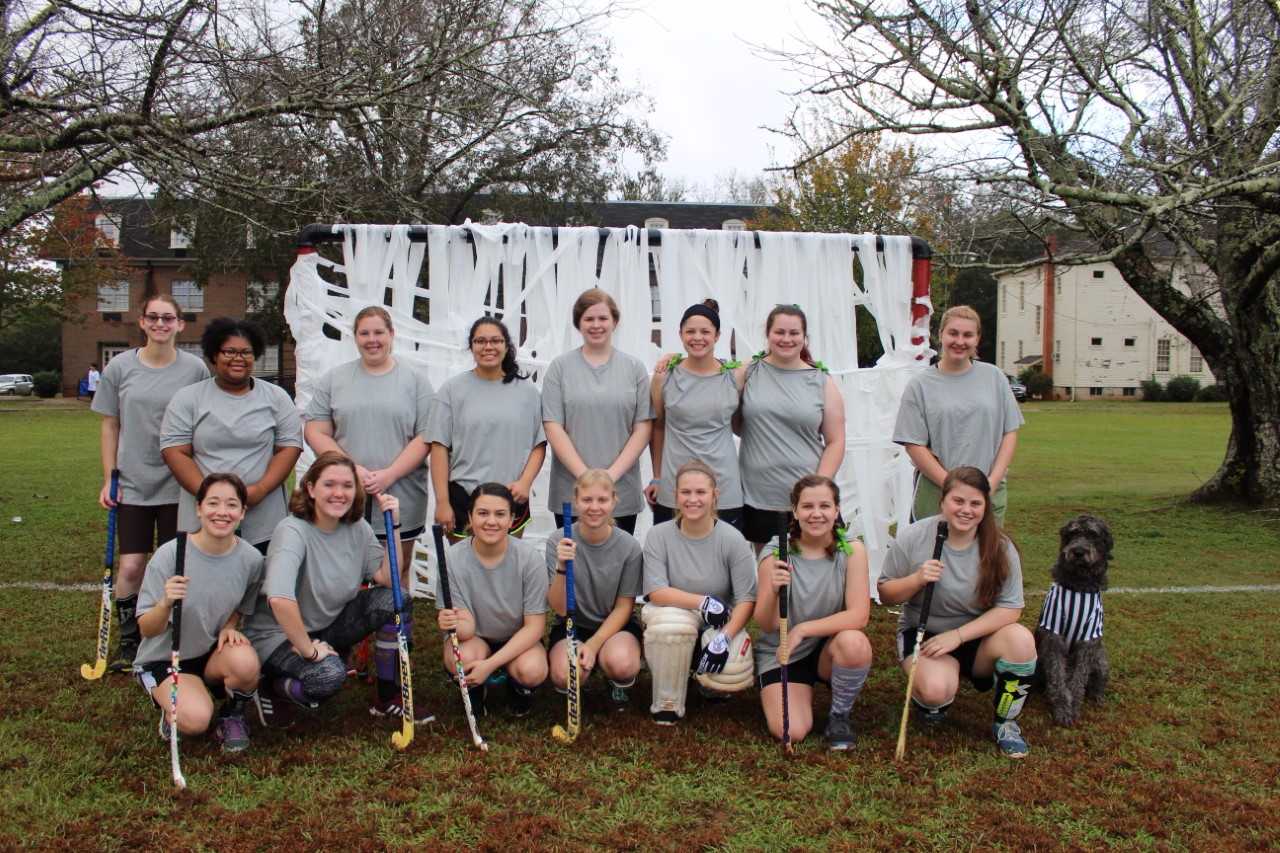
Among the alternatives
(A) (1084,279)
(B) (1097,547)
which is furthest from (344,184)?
(A) (1084,279)

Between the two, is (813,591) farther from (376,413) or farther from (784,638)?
(376,413)

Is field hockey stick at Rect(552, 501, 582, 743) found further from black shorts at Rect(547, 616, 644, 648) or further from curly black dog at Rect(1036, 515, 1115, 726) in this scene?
curly black dog at Rect(1036, 515, 1115, 726)

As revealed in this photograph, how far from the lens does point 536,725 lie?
3482 mm

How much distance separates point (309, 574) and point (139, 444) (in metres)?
1.14

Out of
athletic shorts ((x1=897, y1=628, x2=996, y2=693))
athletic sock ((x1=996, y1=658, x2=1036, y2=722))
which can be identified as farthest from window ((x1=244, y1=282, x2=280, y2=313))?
athletic sock ((x1=996, y1=658, x2=1036, y2=722))

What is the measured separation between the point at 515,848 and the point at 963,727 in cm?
168

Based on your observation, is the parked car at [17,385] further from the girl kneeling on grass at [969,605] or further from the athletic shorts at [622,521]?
the girl kneeling on grass at [969,605]

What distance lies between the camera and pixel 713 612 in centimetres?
337

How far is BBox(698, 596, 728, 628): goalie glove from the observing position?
11.1 ft

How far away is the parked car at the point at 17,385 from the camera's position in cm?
3591

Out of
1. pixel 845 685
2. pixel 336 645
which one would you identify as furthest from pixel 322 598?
pixel 845 685

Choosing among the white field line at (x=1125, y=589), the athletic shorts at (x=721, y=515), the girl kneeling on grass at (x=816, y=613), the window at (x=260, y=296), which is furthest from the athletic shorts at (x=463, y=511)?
the window at (x=260, y=296)

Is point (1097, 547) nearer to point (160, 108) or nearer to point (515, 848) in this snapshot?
point (515, 848)

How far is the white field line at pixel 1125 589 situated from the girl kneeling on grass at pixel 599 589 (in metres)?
2.93
